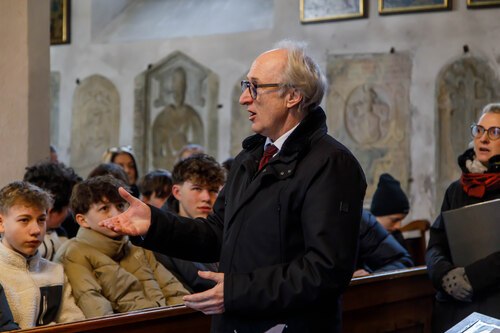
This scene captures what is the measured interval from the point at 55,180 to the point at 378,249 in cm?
218

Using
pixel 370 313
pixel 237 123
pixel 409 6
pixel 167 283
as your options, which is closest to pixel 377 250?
pixel 370 313

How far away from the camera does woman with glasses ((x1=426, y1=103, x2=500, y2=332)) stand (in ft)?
15.4

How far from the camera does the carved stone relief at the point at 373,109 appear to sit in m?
11.6

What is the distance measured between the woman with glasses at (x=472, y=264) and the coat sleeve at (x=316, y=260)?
1.75 meters

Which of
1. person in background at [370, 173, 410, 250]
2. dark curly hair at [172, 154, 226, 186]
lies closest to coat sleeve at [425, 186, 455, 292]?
dark curly hair at [172, 154, 226, 186]

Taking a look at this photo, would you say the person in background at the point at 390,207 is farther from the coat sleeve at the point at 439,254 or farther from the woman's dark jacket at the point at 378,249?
the coat sleeve at the point at 439,254

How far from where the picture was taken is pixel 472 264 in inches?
186

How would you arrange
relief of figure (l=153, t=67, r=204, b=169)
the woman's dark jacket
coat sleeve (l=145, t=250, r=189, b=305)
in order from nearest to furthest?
coat sleeve (l=145, t=250, r=189, b=305), the woman's dark jacket, relief of figure (l=153, t=67, r=204, b=169)

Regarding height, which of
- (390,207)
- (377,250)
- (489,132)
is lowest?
(377,250)

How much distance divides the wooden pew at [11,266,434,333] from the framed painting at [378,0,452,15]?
20.0 ft

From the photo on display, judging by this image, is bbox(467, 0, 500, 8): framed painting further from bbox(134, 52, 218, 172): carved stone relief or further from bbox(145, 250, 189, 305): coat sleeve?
bbox(145, 250, 189, 305): coat sleeve

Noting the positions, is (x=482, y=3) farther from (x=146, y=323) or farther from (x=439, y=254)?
(x=146, y=323)

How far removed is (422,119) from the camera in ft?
37.7

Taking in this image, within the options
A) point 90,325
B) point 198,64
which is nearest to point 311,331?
point 90,325
